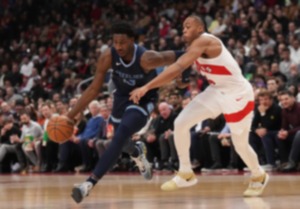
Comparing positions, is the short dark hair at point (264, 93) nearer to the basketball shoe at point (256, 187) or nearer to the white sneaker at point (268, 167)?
the white sneaker at point (268, 167)

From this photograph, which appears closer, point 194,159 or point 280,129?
point 280,129

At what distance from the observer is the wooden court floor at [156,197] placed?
23.2 feet

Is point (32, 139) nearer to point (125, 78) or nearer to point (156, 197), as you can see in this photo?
point (125, 78)

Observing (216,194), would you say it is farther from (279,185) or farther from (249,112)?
(279,185)

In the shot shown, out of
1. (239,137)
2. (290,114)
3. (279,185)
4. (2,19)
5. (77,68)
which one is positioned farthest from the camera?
(2,19)

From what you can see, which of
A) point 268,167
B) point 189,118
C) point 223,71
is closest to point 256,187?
point 189,118

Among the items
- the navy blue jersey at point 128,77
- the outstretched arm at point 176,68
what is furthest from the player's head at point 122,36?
the outstretched arm at point 176,68

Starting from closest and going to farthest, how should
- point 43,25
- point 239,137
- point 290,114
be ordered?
point 239,137 → point 290,114 → point 43,25

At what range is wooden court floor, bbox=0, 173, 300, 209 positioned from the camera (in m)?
7.06

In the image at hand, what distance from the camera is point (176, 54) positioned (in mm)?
8492

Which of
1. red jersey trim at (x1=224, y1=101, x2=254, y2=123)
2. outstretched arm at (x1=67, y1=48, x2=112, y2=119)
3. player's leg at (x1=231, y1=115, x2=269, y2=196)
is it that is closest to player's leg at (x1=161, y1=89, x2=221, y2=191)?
red jersey trim at (x1=224, y1=101, x2=254, y2=123)

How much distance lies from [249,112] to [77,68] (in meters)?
14.0

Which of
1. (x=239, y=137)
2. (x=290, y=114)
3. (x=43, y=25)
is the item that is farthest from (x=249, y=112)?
(x=43, y=25)

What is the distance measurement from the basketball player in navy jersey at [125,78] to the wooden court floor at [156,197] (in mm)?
626
